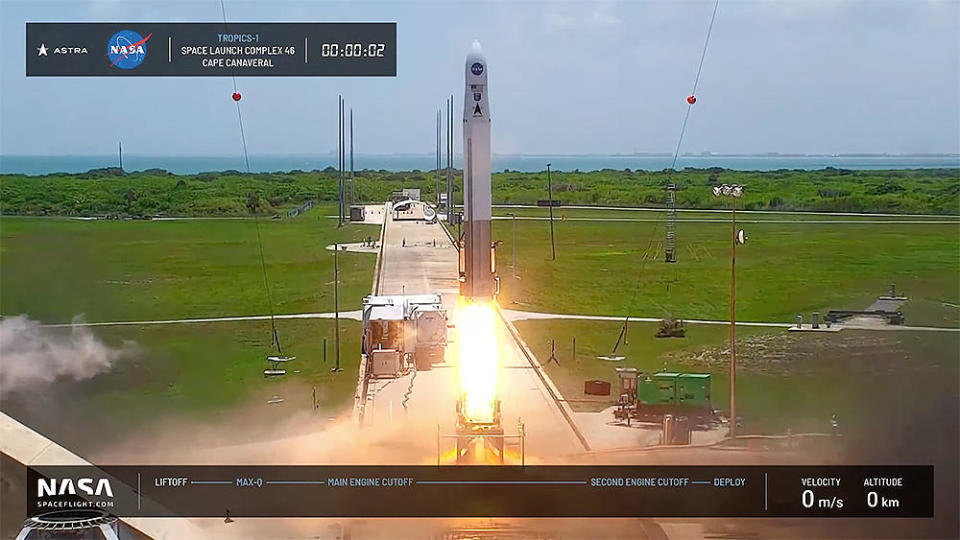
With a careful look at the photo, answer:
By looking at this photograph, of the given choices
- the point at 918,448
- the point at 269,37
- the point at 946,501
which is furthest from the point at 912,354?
the point at 269,37

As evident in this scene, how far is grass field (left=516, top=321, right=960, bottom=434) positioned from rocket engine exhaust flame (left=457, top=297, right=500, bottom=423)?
7.83 feet

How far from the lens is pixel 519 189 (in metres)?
29.5

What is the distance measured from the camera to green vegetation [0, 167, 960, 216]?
20.6 m

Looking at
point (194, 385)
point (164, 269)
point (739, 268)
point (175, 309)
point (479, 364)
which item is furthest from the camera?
point (739, 268)

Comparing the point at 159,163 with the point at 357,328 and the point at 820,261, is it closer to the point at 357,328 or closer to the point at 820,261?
the point at 357,328

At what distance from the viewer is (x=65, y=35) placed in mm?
10172

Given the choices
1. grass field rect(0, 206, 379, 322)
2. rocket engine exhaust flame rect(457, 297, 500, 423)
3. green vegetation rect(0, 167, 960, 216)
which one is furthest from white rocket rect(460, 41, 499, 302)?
green vegetation rect(0, 167, 960, 216)

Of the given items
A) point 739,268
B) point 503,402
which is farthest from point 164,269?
point 739,268

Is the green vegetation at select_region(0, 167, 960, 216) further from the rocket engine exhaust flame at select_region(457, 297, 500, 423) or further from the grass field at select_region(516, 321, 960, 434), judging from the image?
the rocket engine exhaust flame at select_region(457, 297, 500, 423)

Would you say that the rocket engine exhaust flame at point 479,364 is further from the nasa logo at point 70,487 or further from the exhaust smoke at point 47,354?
the exhaust smoke at point 47,354

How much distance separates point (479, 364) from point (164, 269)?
10663 mm

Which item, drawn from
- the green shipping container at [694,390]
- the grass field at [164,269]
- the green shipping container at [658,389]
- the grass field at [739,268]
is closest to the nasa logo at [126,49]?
the green shipping container at [658,389]
